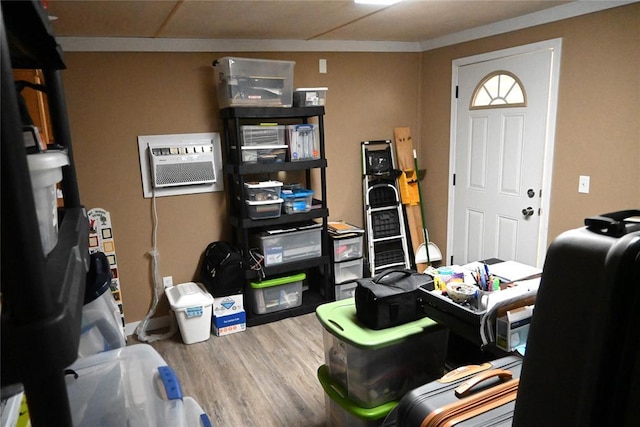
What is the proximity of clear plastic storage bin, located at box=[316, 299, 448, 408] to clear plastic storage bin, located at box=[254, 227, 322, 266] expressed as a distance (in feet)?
5.25

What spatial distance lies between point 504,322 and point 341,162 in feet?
9.01

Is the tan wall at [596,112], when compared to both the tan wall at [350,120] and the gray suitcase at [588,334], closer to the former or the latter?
the tan wall at [350,120]

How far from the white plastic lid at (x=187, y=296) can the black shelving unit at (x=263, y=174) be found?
374 millimetres

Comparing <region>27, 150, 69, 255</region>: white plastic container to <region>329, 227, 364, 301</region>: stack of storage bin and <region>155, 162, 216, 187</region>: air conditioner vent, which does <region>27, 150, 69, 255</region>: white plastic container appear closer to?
<region>155, 162, 216, 187</region>: air conditioner vent

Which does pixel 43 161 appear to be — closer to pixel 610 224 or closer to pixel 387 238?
pixel 610 224

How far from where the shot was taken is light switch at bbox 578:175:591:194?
9.62 ft

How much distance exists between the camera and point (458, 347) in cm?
210

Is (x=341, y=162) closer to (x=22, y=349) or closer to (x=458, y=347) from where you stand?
(x=458, y=347)

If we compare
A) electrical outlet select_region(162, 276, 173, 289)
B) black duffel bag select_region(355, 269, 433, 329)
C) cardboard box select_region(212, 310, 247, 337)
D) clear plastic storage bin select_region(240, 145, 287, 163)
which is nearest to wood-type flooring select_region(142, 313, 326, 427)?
cardboard box select_region(212, 310, 247, 337)

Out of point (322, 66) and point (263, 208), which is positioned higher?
point (322, 66)

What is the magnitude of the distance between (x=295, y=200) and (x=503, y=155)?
68.8 inches

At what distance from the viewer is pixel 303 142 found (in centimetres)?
361

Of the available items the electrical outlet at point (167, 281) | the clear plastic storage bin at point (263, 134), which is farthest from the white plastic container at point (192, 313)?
the clear plastic storage bin at point (263, 134)

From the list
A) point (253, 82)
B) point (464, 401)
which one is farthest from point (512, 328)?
point (253, 82)
